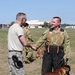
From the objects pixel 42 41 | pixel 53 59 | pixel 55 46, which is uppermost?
pixel 42 41

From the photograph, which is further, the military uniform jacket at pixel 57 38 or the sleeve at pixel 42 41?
the sleeve at pixel 42 41

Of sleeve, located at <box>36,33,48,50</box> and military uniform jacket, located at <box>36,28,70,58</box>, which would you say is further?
sleeve, located at <box>36,33,48,50</box>

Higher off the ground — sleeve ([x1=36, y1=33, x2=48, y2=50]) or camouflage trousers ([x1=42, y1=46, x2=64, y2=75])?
sleeve ([x1=36, y1=33, x2=48, y2=50])

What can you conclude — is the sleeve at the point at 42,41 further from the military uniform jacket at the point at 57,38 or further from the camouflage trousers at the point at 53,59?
the camouflage trousers at the point at 53,59

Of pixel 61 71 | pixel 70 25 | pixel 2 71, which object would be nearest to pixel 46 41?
pixel 61 71

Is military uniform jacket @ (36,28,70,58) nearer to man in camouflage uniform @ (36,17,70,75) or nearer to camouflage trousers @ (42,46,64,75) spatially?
man in camouflage uniform @ (36,17,70,75)

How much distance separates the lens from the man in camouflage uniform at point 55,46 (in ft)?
26.6

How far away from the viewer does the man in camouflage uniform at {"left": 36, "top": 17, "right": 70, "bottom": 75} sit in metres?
8.10

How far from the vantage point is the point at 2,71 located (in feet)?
39.8

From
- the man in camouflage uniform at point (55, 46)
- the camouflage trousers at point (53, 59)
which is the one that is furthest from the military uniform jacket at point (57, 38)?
the camouflage trousers at point (53, 59)

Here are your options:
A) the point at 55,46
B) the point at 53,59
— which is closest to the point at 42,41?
the point at 55,46

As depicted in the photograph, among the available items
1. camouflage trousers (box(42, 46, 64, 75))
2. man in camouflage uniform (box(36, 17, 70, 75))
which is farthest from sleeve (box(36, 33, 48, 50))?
camouflage trousers (box(42, 46, 64, 75))

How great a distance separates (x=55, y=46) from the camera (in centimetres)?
816

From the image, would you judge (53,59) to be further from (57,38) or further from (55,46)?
(57,38)
